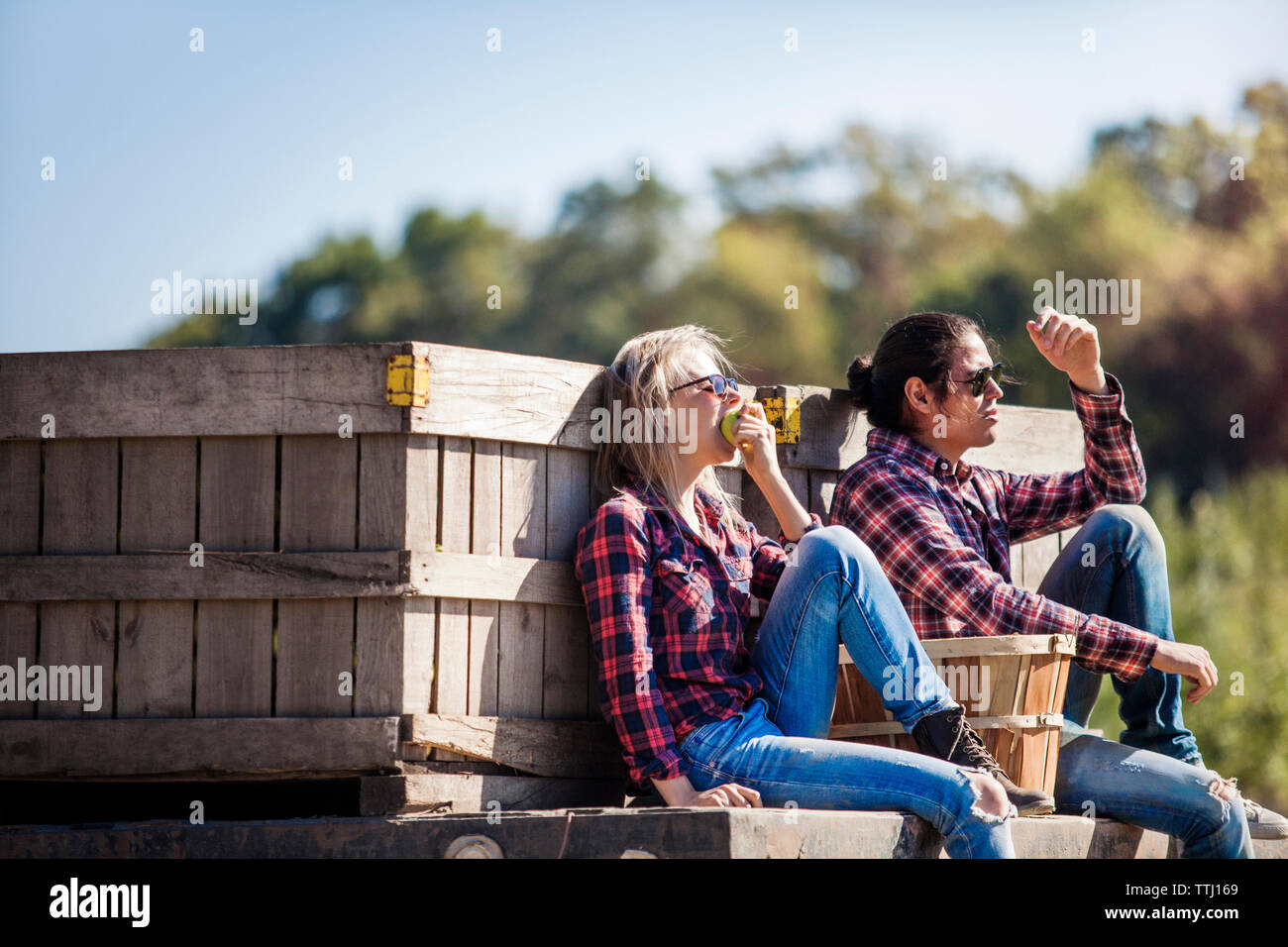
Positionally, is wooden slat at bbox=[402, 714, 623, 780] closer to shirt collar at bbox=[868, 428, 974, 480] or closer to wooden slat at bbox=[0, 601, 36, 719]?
wooden slat at bbox=[0, 601, 36, 719]

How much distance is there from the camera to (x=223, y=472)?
3820mm

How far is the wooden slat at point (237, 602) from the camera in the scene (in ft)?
12.4

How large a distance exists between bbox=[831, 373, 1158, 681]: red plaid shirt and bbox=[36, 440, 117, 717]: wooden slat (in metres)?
2.04

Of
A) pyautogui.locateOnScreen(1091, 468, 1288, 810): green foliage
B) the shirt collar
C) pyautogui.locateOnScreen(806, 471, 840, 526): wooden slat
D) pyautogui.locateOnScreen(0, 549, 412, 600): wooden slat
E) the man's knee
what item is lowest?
pyautogui.locateOnScreen(1091, 468, 1288, 810): green foliage

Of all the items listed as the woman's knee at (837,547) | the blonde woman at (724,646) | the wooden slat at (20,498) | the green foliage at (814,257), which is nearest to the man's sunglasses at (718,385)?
the blonde woman at (724,646)

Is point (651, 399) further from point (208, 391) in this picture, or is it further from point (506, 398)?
point (208, 391)

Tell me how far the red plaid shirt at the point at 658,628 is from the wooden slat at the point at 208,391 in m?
0.64

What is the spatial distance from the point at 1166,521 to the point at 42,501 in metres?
12.1

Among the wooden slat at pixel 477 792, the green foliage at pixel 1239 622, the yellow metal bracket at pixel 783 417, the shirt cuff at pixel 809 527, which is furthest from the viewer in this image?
the green foliage at pixel 1239 622

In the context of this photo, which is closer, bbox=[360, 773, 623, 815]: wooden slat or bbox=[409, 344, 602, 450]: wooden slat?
bbox=[360, 773, 623, 815]: wooden slat

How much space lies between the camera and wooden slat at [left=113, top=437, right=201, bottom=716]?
12.4 ft

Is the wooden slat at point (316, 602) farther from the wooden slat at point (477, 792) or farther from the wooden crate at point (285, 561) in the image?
the wooden slat at point (477, 792)

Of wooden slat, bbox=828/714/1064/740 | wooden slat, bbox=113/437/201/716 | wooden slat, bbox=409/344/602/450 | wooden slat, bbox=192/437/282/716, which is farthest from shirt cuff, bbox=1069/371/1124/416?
wooden slat, bbox=113/437/201/716

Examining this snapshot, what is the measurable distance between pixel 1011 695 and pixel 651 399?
1.23 m
